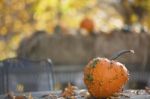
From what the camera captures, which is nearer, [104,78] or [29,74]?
[104,78]

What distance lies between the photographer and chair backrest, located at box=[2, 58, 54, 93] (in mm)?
3896

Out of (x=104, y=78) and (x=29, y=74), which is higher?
(x=29, y=74)

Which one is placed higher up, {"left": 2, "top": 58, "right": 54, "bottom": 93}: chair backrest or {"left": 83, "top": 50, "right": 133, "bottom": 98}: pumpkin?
{"left": 2, "top": 58, "right": 54, "bottom": 93}: chair backrest

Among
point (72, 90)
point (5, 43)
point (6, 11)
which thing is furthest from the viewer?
point (5, 43)

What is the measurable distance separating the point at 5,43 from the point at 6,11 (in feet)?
6.56

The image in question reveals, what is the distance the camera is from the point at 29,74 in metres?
3.96

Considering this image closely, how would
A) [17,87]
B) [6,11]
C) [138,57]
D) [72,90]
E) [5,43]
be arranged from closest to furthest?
[72,90]
[17,87]
[138,57]
[6,11]
[5,43]

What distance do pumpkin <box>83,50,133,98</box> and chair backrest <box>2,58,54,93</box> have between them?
1.11m

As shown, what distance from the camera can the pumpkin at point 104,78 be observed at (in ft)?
9.21

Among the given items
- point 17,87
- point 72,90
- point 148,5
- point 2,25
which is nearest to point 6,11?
point 2,25

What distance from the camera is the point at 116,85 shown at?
2826 millimetres

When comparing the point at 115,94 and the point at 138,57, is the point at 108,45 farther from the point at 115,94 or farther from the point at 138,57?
Answer: the point at 115,94

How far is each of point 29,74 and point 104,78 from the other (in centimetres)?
123

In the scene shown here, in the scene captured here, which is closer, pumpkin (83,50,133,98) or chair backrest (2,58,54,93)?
pumpkin (83,50,133,98)
